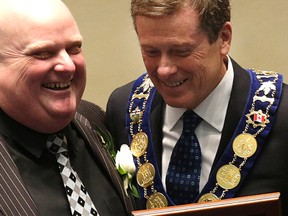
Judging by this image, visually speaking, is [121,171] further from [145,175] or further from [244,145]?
[244,145]

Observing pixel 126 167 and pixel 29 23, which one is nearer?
pixel 29 23

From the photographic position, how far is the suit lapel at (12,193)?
4.72ft

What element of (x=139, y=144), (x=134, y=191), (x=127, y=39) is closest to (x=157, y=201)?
(x=134, y=191)

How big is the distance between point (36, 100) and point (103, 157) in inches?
12.2

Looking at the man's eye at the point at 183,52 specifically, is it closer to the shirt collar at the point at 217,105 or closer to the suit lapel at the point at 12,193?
the shirt collar at the point at 217,105

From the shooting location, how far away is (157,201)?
189cm

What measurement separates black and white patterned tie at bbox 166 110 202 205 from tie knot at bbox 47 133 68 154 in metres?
0.39

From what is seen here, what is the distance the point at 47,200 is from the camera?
1.52m

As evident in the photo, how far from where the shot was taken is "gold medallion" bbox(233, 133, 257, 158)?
183 centimetres

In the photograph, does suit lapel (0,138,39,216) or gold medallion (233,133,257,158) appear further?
gold medallion (233,133,257,158)

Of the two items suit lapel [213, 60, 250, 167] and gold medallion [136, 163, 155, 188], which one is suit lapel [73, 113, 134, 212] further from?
suit lapel [213, 60, 250, 167]

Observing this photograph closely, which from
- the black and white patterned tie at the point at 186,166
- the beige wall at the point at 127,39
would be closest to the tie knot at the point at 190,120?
the black and white patterned tie at the point at 186,166

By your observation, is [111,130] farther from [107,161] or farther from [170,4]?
[170,4]

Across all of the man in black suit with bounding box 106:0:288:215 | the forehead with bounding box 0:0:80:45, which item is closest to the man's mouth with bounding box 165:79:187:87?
the man in black suit with bounding box 106:0:288:215
